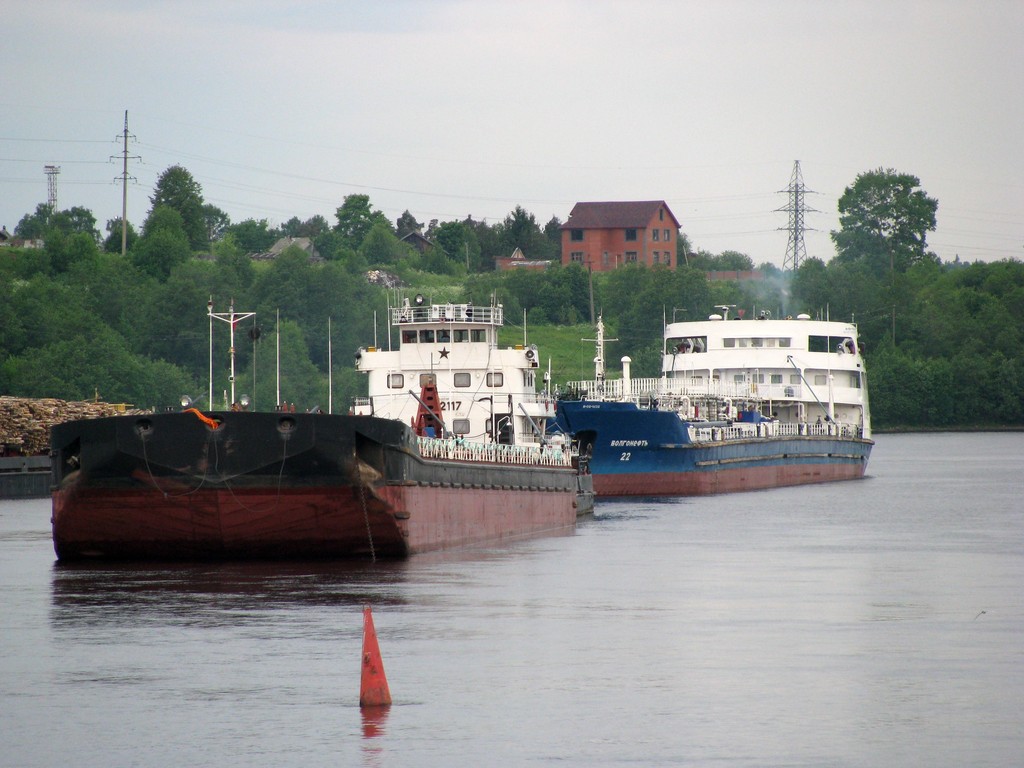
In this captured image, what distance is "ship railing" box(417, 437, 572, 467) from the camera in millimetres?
34666

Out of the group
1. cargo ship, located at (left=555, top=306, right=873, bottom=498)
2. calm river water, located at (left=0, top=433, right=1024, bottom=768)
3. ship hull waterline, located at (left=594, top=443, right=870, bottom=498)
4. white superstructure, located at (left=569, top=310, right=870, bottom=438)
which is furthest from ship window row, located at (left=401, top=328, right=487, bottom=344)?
white superstructure, located at (left=569, top=310, right=870, bottom=438)

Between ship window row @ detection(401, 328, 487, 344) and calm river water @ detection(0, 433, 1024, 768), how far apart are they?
8.12 m

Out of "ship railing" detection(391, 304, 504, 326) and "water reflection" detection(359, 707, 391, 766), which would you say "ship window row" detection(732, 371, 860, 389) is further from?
"water reflection" detection(359, 707, 391, 766)

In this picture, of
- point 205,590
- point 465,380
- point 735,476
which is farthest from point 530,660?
point 735,476

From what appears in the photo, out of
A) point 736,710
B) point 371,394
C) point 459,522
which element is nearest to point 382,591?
point 459,522

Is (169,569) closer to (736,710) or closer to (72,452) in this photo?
(72,452)

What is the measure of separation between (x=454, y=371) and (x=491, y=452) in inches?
236

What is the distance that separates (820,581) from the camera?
32125mm

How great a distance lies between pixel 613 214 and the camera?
174375 mm

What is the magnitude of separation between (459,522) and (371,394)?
8.73 m

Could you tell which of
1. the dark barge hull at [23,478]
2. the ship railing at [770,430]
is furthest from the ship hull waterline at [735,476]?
the dark barge hull at [23,478]

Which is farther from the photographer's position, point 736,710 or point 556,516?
point 556,516

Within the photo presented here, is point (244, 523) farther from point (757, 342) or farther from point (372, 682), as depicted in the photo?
point (757, 342)

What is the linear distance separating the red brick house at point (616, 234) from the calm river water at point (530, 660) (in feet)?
442
